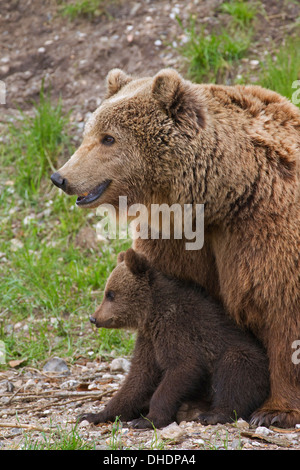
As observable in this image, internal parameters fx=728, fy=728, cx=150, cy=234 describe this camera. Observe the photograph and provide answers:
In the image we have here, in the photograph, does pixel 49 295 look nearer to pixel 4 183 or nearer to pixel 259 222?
pixel 4 183

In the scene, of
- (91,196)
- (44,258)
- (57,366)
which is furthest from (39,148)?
(91,196)

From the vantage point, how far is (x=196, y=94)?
4.92m

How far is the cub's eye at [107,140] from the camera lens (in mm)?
4902

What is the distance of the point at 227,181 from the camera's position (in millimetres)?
4812

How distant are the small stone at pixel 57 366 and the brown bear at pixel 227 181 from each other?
78.4 inches

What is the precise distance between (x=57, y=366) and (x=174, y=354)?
1.74m

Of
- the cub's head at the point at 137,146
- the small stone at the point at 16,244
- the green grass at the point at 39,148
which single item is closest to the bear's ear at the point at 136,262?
the cub's head at the point at 137,146

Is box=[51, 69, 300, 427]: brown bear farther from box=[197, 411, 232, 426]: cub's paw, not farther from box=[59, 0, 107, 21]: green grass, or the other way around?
box=[59, 0, 107, 21]: green grass

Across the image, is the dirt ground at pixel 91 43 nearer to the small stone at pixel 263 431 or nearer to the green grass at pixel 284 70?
the green grass at pixel 284 70

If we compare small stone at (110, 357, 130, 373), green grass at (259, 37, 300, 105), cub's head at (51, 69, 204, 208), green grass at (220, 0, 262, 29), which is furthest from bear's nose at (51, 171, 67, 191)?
green grass at (220, 0, 262, 29)

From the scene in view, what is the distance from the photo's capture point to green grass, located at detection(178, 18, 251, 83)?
854 centimetres
